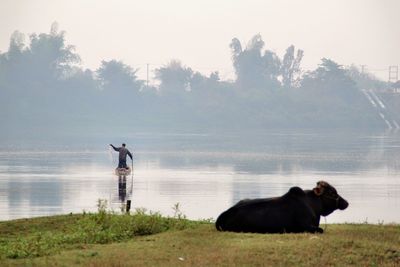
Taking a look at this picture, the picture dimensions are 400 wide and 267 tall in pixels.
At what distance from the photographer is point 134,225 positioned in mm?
14430

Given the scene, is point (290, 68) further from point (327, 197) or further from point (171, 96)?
point (327, 197)

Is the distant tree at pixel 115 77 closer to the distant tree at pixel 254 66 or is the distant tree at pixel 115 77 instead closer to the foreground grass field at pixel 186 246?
the distant tree at pixel 254 66

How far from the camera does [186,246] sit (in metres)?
12.4

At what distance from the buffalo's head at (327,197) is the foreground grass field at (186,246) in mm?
317

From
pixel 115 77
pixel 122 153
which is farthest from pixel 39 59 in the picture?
pixel 122 153

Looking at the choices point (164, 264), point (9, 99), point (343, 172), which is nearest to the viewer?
point (164, 264)

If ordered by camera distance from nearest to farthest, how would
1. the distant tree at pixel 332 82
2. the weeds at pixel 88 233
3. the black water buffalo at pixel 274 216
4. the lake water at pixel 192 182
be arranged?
the weeds at pixel 88 233 < the black water buffalo at pixel 274 216 < the lake water at pixel 192 182 < the distant tree at pixel 332 82

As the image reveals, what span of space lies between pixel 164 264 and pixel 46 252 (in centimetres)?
164

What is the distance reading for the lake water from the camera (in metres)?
27.9

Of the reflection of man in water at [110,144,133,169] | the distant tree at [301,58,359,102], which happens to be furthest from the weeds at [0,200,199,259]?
the distant tree at [301,58,359,102]

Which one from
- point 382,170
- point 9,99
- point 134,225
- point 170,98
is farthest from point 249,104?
point 134,225

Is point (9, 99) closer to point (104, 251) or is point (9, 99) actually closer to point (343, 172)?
point (343, 172)

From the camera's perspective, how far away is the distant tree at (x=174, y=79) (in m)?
164

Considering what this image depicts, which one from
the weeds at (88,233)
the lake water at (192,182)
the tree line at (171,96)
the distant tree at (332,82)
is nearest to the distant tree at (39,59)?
the tree line at (171,96)
